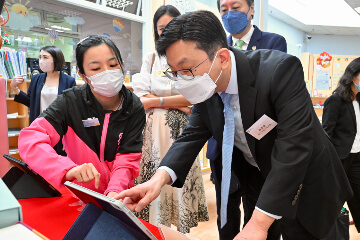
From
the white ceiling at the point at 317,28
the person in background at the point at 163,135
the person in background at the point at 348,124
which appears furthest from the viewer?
the white ceiling at the point at 317,28

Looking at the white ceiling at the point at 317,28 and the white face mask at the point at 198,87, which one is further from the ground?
the white ceiling at the point at 317,28

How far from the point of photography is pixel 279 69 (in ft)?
2.93

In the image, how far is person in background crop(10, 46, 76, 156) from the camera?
2873 mm

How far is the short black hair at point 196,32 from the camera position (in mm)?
935

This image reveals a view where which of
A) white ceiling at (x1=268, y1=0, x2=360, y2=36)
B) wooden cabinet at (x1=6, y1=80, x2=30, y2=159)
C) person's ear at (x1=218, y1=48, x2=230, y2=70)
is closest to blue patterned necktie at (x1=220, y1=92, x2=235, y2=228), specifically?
person's ear at (x1=218, y1=48, x2=230, y2=70)

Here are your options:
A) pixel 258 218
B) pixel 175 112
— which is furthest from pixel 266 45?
pixel 258 218

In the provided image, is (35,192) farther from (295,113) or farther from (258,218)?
(295,113)

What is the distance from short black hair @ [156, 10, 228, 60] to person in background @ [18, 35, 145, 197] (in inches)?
16.8

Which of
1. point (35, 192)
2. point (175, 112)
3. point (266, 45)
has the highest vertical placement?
point (266, 45)

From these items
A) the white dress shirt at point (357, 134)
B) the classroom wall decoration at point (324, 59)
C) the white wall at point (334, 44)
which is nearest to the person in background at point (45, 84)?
the white dress shirt at point (357, 134)

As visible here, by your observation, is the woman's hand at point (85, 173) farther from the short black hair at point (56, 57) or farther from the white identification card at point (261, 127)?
the short black hair at point (56, 57)

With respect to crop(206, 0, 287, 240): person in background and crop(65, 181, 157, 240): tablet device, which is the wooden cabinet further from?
crop(65, 181, 157, 240): tablet device

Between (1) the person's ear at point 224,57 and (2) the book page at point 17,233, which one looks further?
(1) the person's ear at point 224,57

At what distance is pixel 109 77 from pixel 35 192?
0.56 meters
